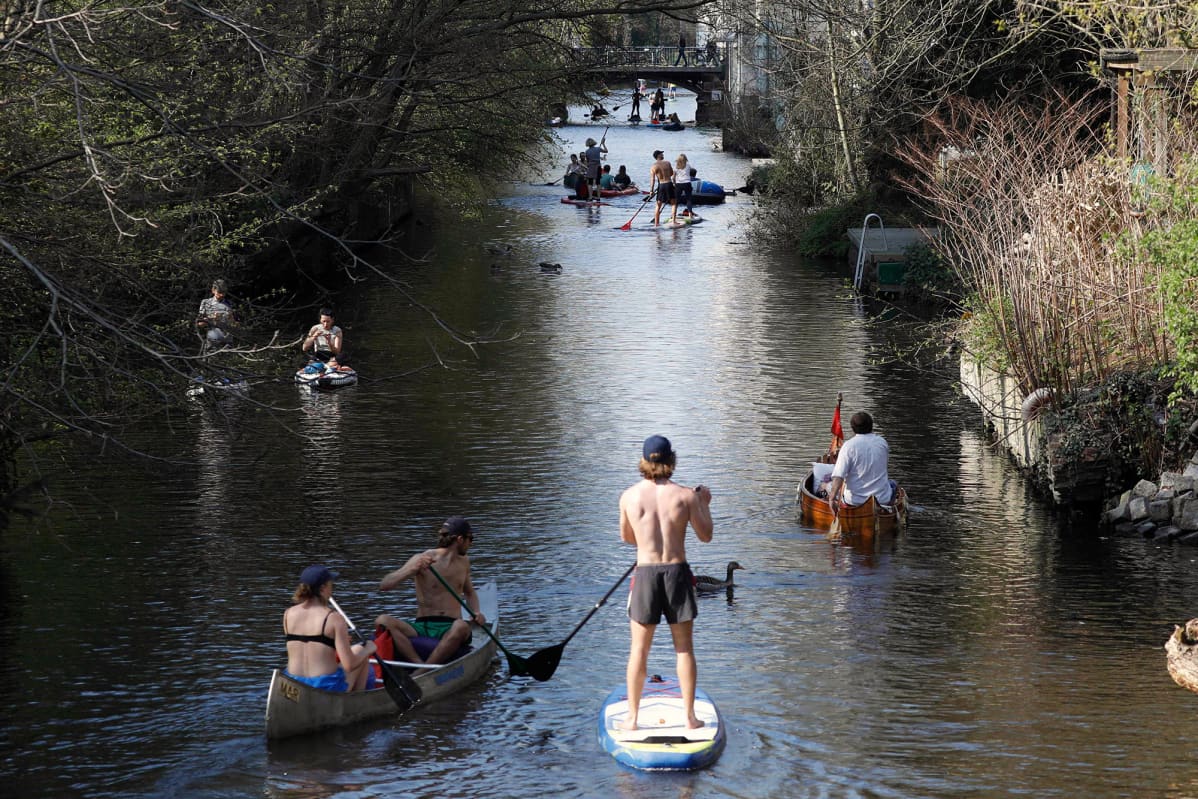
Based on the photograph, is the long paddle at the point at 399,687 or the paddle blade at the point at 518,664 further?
the paddle blade at the point at 518,664

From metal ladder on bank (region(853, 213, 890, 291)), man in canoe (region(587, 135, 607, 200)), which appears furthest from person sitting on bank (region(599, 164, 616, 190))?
metal ladder on bank (region(853, 213, 890, 291))

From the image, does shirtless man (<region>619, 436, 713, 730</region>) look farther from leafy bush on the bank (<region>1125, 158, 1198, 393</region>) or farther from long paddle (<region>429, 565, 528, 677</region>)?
leafy bush on the bank (<region>1125, 158, 1198, 393</region>)

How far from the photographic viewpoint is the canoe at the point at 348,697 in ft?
33.9

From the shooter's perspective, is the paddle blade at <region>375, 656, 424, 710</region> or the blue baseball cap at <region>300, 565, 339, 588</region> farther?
the paddle blade at <region>375, 656, 424, 710</region>

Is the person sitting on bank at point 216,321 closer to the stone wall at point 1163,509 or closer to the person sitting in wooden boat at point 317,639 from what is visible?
the person sitting in wooden boat at point 317,639

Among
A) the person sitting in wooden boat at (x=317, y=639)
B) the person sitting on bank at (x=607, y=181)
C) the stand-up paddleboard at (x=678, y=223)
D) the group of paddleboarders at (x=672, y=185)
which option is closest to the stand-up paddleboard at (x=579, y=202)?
the person sitting on bank at (x=607, y=181)

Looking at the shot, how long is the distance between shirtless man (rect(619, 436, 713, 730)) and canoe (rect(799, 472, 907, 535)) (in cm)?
619

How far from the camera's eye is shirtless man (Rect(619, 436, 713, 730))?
9.65m

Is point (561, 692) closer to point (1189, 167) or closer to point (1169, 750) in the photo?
point (1169, 750)

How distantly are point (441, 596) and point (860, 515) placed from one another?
17.7ft

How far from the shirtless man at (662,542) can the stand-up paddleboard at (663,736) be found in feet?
1.36

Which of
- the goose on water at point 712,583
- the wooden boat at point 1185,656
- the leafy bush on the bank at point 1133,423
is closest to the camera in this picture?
the wooden boat at point 1185,656

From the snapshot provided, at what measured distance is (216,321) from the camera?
13.4m

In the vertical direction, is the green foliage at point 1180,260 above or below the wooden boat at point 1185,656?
above
